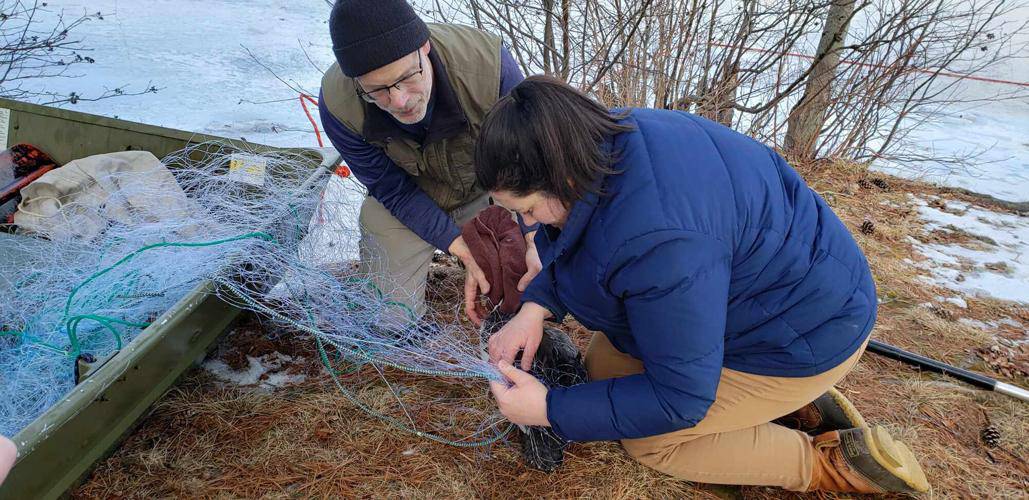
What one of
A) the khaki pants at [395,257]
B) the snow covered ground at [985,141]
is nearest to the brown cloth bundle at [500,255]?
the khaki pants at [395,257]

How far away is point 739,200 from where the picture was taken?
4.70ft

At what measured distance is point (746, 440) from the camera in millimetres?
2021

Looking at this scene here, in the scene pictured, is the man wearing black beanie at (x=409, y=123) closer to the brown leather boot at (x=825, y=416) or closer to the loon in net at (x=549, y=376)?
the loon in net at (x=549, y=376)

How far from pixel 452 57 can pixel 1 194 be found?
2490 mm

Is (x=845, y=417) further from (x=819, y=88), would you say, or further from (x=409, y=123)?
(x=819, y=88)

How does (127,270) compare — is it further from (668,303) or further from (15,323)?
(668,303)

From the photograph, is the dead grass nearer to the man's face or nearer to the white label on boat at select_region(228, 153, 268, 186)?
the white label on boat at select_region(228, 153, 268, 186)

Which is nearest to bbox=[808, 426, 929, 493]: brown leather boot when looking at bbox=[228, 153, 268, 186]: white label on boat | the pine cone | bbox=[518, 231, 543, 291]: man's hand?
the pine cone

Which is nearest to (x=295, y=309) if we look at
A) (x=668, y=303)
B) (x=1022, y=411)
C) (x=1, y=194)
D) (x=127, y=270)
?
(x=127, y=270)

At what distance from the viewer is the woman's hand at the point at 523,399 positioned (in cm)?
181

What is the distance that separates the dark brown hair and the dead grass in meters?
1.27

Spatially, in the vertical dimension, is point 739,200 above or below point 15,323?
above

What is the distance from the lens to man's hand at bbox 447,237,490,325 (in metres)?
2.64

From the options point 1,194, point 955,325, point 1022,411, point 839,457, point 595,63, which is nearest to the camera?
point 839,457
